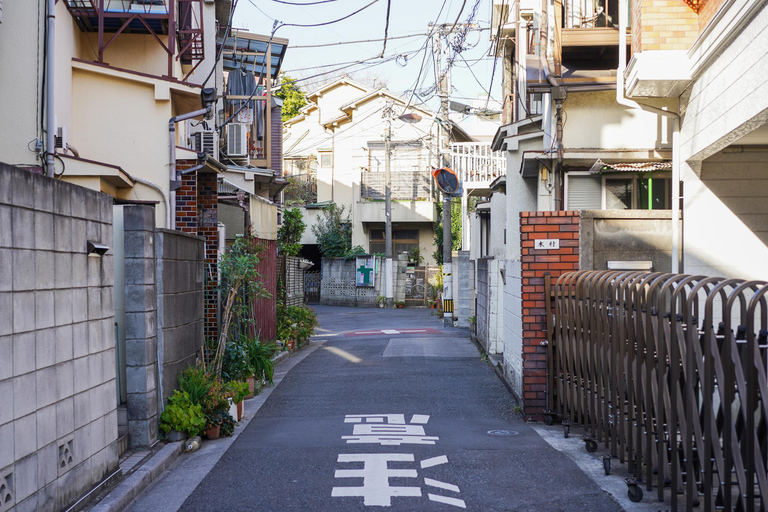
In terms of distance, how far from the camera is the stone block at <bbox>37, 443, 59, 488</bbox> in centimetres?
473

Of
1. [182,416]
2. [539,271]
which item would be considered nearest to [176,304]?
[182,416]

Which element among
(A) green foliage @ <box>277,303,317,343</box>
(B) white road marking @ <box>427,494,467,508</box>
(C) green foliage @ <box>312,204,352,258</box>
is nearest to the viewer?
(B) white road marking @ <box>427,494,467,508</box>

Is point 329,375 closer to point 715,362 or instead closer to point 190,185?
point 190,185

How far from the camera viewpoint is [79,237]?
5.61 m

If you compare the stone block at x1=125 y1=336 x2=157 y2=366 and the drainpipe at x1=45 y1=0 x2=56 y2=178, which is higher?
the drainpipe at x1=45 y1=0 x2=56 y2=178

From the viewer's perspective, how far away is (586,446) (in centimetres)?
738

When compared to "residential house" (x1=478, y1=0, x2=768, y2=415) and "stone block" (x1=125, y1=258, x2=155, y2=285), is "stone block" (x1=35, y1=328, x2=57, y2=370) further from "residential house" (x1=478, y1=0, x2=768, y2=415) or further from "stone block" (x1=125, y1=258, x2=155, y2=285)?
"residential house" (x1=478, y1=0, x2=768, y2=415)

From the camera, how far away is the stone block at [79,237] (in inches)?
216

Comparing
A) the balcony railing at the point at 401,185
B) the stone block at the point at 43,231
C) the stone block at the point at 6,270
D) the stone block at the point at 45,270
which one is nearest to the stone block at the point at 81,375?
the stone block at the point at 45,270

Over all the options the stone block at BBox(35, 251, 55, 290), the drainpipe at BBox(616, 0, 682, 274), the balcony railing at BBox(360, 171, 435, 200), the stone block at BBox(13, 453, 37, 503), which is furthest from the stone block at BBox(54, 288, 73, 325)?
the balcony railing at BBox(360, 171, 435, 200)

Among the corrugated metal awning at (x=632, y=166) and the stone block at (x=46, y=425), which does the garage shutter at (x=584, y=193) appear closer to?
the corrugated metal awning at (x=632, y=166)

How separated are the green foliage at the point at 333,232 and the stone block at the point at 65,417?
102 feet

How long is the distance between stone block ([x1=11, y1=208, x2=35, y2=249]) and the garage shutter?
841 cm

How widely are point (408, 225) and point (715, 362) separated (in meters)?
33.4
